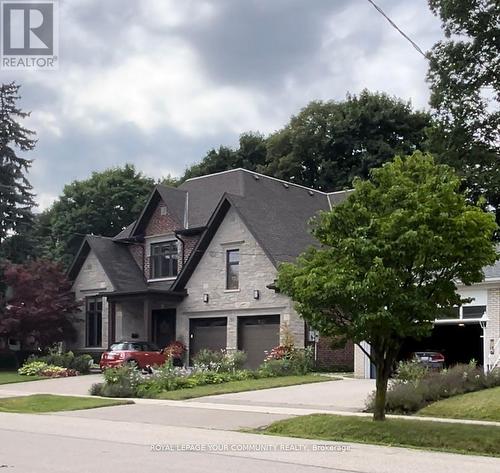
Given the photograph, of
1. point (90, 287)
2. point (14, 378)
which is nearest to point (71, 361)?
point (14, 378)

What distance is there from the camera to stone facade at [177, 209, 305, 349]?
109ft

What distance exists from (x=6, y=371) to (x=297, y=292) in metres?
27.7

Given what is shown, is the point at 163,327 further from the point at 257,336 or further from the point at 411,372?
the point at 411,372

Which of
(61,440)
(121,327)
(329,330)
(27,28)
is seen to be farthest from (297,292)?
(121,327)

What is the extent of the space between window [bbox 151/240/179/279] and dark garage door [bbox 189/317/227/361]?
337 cm

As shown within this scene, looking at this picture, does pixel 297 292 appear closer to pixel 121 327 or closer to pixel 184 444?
pixel 184 444

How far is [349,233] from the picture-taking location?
1461cm

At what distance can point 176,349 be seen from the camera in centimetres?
3506

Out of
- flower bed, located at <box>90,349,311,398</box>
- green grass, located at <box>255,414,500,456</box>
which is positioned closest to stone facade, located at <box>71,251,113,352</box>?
flower bed, located at <box>90,349,311,398</box>

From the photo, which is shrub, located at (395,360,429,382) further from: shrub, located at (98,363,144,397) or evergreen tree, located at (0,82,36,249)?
evergreen tree, located at (0,82,36,249)

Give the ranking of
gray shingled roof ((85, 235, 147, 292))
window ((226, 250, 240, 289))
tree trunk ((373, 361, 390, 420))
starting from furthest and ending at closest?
gray shingled roof ((85, 235, 147, 292))
window ((226, 250, 240, 289))
tree trunk ((373, 361, 390, 420))

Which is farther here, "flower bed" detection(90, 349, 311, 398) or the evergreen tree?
the evergreen tree

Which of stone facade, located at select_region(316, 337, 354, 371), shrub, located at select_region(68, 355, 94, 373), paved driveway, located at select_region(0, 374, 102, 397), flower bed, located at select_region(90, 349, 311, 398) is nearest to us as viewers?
flower bed, located at select_region(90, 349, 311, 398)

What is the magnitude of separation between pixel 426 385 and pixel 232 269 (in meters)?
17.1
